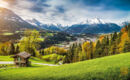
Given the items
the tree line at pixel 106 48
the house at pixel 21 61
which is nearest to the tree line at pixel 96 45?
the tree line at pixel 106 48

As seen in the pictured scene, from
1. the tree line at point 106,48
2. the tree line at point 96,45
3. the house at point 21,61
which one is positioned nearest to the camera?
the house at point 21,61

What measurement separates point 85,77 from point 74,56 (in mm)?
67066

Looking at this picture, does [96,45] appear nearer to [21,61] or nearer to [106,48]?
[106,48]

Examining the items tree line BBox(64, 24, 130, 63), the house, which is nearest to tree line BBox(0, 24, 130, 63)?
tree line BBox(64, 24, 130, 63)

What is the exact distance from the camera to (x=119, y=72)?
1675 cm

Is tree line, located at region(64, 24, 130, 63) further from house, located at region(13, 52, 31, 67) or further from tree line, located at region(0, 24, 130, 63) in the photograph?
house, located at region(13, 52, 31, 67)

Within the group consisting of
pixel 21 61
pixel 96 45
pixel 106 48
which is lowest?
pixel 21 61

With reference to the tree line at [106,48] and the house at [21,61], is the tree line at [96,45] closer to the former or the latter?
the tree line at [106,48]

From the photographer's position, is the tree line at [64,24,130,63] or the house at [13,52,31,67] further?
the tree line at [64,24,130,63]

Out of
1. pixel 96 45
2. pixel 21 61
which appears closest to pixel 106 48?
pixel 96 45

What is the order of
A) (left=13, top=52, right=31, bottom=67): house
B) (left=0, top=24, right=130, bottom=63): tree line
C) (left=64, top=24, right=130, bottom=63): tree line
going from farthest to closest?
(left=0, top=24, right=130, bottom=63): tree line → (left=64, top=24, right=130, bottom=63): tree line → (left=13, top=52, right=31, bottom=67): house

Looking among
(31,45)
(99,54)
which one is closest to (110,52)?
(99,54)

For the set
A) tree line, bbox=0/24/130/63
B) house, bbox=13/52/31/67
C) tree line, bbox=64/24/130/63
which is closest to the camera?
house, bbox=13/52/31/67

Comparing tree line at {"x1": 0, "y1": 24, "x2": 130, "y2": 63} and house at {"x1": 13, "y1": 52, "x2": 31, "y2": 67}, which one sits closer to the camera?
house at {"x1": 13, "y1": 52, "x2": 31, "y2": 67}
